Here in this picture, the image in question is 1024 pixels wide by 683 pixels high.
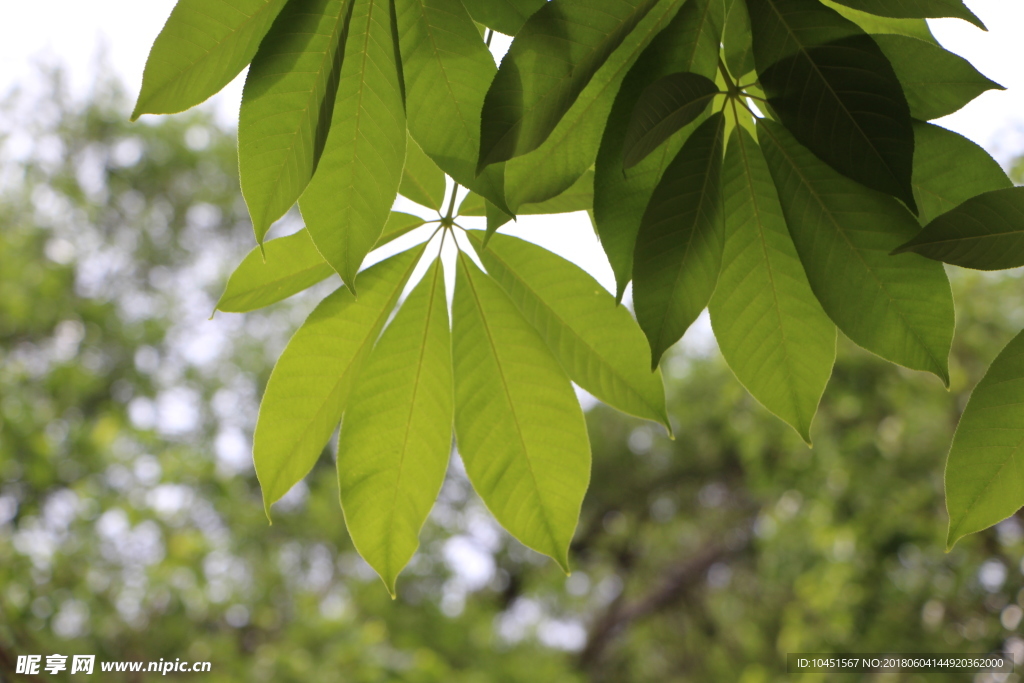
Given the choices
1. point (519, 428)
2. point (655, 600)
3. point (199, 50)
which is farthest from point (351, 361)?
point (655, 600)

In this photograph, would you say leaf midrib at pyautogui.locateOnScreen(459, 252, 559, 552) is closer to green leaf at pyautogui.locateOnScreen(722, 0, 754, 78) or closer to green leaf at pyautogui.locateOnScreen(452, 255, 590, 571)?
green leaf at pyautogui.locateOnScreen(452, 255, 590, 571)

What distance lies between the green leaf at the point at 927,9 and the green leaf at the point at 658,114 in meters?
0.10

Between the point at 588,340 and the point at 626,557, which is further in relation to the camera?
the point at 626,557

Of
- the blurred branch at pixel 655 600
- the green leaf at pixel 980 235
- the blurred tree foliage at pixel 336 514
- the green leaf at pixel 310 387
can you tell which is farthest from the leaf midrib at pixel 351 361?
the blurred branch at pixel 655 600

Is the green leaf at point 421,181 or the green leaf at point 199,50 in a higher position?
the green leaf at point 421,181

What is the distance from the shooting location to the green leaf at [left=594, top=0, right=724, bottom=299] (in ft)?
1.33

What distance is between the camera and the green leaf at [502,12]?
1.42ft

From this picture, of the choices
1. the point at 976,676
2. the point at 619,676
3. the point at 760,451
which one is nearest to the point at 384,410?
the point at 976,676

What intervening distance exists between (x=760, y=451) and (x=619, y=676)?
4404 mm

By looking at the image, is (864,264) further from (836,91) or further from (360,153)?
(360,153)

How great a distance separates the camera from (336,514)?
5176 mm

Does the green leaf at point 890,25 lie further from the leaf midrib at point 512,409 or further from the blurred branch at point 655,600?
the blurred branch at point 655,600

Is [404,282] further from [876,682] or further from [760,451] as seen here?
[760,451]

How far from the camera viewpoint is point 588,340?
0.58 m
